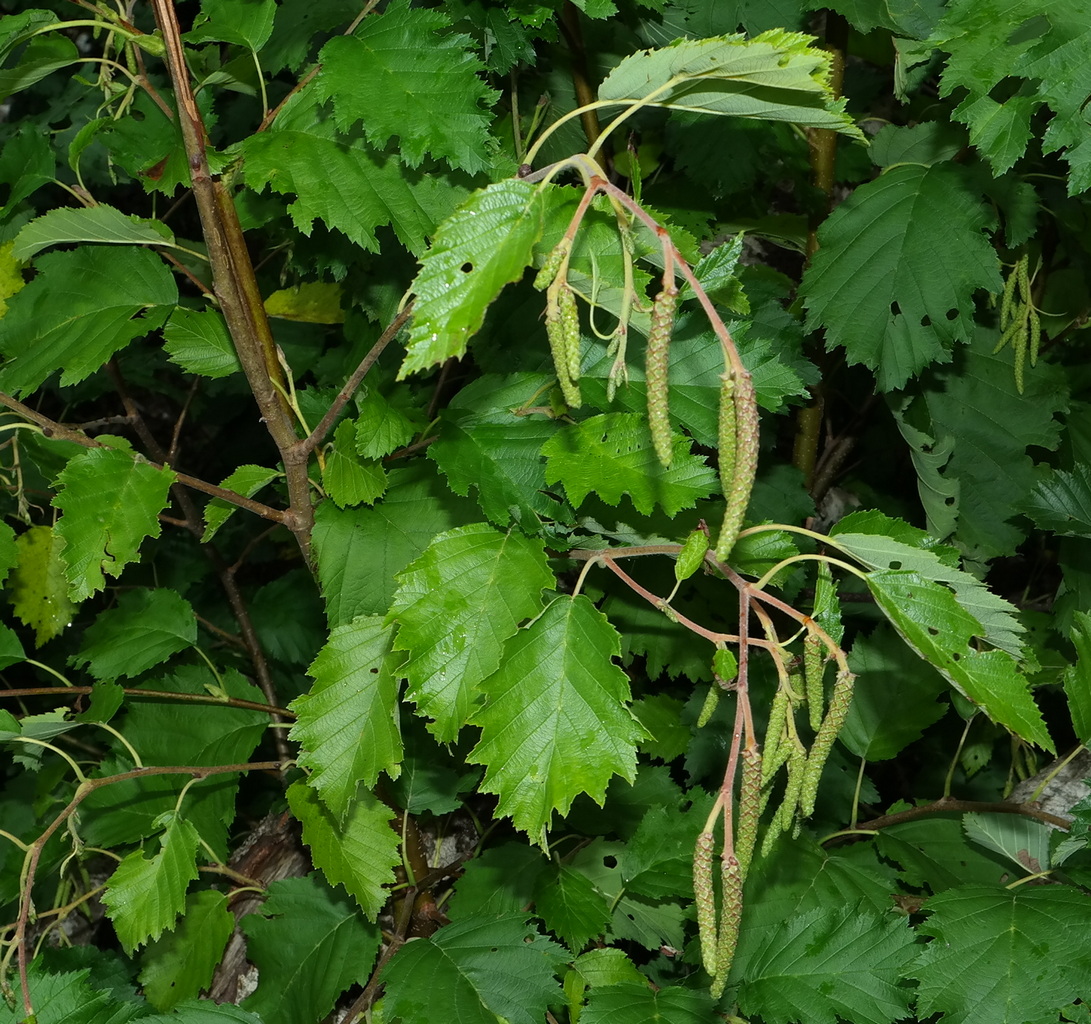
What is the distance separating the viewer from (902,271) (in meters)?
1.61

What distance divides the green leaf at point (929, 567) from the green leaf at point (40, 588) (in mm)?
1409

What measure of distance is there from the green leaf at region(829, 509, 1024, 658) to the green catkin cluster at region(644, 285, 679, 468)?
277 millimetres

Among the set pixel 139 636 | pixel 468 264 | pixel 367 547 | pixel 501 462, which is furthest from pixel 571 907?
pixel 468 264

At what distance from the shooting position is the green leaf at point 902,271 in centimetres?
158

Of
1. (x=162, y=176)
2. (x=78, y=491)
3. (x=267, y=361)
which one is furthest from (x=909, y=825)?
(x=162, y=176)

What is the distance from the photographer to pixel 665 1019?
51.3 inches

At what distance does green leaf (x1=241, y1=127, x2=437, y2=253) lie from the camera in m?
1.15

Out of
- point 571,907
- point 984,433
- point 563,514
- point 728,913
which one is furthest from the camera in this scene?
point 984,433

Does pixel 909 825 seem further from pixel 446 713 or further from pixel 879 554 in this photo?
pixel 446 713

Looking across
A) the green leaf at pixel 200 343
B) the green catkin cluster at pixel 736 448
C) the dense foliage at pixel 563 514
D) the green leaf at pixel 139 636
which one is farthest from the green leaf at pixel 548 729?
the green leaf at pixel 139 636

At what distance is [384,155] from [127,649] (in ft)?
3.17

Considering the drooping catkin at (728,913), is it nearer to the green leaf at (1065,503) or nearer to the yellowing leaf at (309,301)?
the green leaf at (1065,503)

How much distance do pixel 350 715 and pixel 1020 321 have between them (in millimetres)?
1306

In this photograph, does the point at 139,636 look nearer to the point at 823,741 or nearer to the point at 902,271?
the point at 823,741
